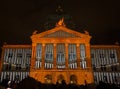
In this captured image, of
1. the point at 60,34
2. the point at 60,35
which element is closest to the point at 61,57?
the point at 60,35

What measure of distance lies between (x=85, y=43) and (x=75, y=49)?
8.98ft

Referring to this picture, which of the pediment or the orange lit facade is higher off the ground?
the pediment

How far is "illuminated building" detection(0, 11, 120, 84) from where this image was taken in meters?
46.3

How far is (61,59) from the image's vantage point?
158 ft

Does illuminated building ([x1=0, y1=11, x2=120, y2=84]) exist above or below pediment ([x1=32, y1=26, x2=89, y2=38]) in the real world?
below

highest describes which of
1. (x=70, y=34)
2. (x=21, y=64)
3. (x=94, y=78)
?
(x=70, y=34)

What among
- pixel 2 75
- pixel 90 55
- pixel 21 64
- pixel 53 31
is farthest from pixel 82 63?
pixel 2 75

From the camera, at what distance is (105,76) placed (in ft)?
157

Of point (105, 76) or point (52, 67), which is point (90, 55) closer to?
point (105, 76)

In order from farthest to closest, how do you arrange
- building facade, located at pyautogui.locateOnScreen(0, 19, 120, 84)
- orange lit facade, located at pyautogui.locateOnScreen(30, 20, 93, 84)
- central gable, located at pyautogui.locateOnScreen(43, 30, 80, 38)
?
central gable, located at pyautogui.locateOnScreen(43, 30, 80, 38), building facade, located at pyautogui.locateOnScreen(0, 19, 120, 84), orange lit facade, located at pyautogui.locateOnScreen(30, 20, 93, 84)

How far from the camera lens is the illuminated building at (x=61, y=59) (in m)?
46.3

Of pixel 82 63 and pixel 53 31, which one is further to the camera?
pixel 53 31

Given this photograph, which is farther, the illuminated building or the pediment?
the pediment

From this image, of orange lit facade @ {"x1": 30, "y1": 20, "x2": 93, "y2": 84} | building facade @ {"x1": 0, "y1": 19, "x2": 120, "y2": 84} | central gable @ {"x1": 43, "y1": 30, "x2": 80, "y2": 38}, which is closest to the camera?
orange lit facade @ {"x1": 30, "y1": 20, "x2": 93, "y2": 84}
